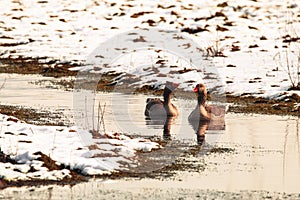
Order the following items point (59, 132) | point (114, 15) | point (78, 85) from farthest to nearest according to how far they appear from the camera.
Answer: point (114, 15) < point (78, 85) < point (59, 132)

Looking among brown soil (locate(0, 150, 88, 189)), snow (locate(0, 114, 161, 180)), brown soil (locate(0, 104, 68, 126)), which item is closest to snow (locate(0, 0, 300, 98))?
brown soil (locate(0, 104, 68, 126))

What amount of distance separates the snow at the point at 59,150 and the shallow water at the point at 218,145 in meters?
0.54

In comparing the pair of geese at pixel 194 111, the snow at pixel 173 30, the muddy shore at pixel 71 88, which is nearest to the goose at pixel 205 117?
the pair of geese at pixel 194 111

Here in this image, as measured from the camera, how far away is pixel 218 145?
13.1 metres

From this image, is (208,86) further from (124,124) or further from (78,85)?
(124,124)

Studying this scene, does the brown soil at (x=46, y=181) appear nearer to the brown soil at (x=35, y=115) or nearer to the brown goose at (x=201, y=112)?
the brown soil at (x=35, y=115)

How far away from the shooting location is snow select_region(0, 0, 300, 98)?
21.2m

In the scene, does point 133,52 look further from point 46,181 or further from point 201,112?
point 46,181

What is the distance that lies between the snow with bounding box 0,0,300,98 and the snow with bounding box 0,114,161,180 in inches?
266

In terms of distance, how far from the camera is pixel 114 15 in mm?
36406

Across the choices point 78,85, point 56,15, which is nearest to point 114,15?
point 56,15

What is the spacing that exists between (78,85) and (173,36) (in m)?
8.71

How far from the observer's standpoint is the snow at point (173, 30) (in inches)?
833

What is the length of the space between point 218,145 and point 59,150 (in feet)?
9.30
